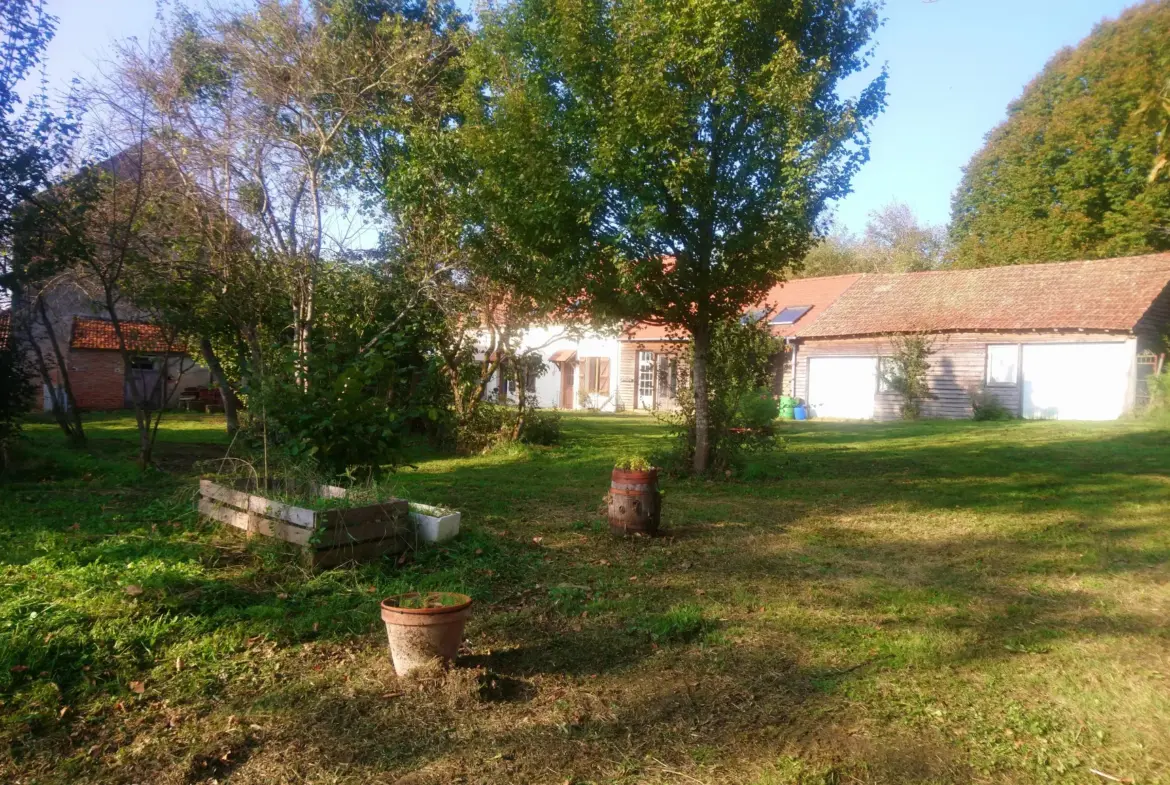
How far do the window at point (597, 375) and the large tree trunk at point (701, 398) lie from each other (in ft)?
65.8

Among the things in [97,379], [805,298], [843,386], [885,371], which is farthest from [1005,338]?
[97,379]

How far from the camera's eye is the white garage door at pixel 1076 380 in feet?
68.2

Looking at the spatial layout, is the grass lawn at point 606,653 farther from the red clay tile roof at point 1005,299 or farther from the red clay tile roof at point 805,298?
the red clay tile roof at point 805,298

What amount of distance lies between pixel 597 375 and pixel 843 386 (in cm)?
977

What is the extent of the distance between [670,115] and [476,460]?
7056 millimetres

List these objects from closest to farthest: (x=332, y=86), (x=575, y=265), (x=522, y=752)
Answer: (x=522, y=752)
(x=575, y=265)
(x=332, y=86)

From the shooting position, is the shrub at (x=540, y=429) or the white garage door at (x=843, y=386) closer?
the shrub at (x=540, y=429)

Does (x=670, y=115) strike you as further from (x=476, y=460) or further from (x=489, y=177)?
(x=476, y=460)

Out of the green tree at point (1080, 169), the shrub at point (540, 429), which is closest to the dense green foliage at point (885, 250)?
the green tree at point (1080, 169)

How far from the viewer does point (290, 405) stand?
7273 millimetres

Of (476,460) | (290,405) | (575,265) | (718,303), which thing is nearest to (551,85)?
(575,265)

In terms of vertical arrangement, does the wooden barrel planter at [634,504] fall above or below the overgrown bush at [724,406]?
below

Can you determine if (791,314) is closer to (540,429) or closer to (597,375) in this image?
(597,375)

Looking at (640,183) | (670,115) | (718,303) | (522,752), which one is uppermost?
(670,115)
